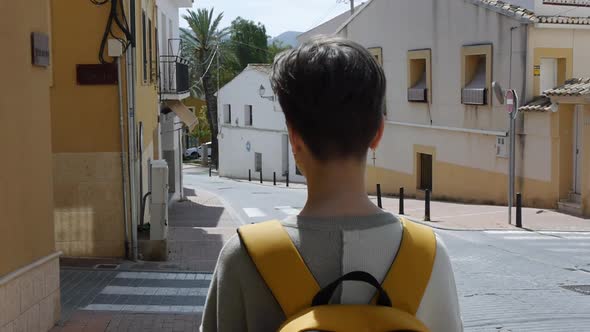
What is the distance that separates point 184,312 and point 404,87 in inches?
815

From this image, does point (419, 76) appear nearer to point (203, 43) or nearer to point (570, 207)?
point (570, 207)

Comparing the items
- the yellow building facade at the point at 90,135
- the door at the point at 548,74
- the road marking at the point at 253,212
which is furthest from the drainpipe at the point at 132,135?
the door at the point at 548,74

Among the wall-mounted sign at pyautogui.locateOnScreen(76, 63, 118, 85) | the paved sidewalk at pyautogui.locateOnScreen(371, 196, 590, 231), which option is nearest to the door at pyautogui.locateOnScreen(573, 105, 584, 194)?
the paved sidewalk at pyautogui.locateOnScreen(371, 196, 590, 231)

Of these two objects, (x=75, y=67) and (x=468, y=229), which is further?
(x=468, y=229)

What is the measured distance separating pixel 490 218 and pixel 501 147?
4.47 m

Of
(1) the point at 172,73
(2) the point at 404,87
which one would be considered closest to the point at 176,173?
(1) the point at 172,73

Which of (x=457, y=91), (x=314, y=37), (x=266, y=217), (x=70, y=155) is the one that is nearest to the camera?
(x=314, y=37)

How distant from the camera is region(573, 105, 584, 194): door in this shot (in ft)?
63.5

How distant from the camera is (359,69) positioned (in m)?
1.76

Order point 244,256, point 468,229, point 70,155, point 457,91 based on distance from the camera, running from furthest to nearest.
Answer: point 457,91, point 468,229, point 70,155, point 244,256

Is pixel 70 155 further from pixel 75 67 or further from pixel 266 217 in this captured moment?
pixel 266 217

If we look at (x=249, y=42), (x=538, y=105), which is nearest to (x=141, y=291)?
(x=538, y=105)

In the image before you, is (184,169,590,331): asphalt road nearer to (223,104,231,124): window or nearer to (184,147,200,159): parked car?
(223,104,231,124): window

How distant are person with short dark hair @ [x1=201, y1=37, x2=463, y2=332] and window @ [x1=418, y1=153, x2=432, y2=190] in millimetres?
25285
